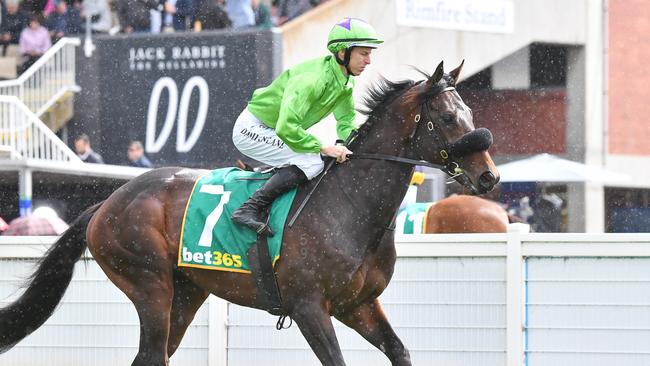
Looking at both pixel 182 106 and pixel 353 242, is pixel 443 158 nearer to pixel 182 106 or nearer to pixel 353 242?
pixel 353 242

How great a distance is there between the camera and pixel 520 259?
23.9 ft

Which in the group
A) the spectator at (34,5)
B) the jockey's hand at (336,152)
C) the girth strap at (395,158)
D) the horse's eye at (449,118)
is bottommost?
the girth strap at (395,158)

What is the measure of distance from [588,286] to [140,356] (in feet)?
8.82

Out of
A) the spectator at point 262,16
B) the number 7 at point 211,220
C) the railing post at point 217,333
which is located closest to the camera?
the number 7 at point 211,220

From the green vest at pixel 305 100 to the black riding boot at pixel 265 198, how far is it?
0.62 ft

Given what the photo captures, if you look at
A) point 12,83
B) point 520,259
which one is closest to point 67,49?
point 12,83

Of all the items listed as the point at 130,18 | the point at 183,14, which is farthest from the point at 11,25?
the point at 183,14

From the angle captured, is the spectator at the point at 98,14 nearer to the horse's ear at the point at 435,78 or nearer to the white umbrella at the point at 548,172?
the white umbrella at the point at 548,172

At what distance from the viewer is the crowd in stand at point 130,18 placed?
15.5 metres

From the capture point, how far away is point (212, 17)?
15414 millimetres

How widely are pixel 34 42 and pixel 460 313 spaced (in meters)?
9.70

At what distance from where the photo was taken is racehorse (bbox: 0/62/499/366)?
566 centimetres

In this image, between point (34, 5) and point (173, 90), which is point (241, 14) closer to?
point (173, 90)

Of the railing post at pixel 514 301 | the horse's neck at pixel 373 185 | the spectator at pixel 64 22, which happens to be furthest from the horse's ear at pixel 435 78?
the spectator at pixel 64 22
